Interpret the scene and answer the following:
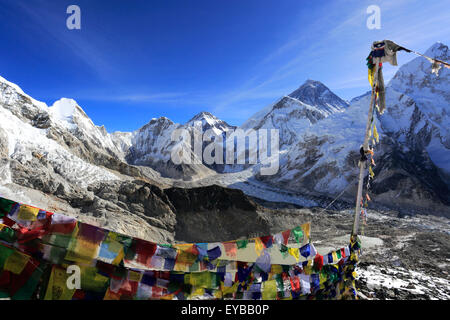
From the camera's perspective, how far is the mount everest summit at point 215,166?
2107 centimetres

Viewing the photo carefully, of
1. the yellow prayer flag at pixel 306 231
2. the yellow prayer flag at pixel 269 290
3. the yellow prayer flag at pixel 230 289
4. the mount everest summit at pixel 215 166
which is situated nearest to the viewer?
the yellow prayer flag at pixel 230 289

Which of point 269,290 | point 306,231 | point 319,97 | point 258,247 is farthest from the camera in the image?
point 319,97

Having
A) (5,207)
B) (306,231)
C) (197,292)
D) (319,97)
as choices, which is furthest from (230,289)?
(319,97)

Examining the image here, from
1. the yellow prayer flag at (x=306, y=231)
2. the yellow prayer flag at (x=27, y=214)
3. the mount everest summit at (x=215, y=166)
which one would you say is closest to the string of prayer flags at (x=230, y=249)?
the yellow prayer flag at (x=306, y=231)

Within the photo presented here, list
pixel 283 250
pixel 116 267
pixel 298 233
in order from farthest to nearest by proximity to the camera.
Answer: pixel 298 233 → pixel 283 250 → pixel 116 267

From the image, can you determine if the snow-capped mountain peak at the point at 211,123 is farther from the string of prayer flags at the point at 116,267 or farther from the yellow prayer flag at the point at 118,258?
the yellow prayer flag at the point at 118,258

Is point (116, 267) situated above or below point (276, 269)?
above

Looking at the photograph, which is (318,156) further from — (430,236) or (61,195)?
(61,195)

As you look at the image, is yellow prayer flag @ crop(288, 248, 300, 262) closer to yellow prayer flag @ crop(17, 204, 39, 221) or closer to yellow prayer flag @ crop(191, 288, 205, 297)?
yellow prayer flag @ crop(191, 288, 205, 297)

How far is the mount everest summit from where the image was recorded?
69.1 feet

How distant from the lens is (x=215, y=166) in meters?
107
